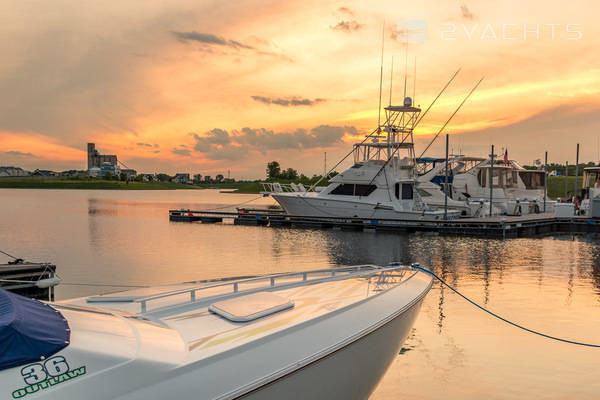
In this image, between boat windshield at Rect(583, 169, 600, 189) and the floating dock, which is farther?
boat windshield at Rect(583, 169, 600, 189)

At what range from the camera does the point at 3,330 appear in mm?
2547

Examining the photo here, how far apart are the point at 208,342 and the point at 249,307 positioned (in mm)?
845

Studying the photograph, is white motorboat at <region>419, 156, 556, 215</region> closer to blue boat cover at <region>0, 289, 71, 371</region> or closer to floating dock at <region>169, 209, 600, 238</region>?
floating dock at <region>169, 209, 600, 238</region>

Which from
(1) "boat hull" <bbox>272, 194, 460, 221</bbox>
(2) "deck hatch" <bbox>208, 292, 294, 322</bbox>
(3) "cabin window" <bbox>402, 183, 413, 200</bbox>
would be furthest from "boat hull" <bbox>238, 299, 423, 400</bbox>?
(3) "cabin window" <bbox>402, 183, 413, 200</bbox>

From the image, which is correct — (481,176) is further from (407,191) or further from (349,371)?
(349,371)

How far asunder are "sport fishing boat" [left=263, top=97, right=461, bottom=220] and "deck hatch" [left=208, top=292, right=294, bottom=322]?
27.3 meters

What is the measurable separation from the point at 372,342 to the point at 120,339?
2.86 metres

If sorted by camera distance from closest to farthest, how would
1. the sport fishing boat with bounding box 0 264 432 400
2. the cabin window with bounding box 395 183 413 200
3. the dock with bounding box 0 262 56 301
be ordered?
the sport fishing boat with bounding box 0 264 432 400, the dock with bounding box 0 262 56 301, the cabin window with bounding box 395 183 413 200

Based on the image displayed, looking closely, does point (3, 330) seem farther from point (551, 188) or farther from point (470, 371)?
point (551, 188)

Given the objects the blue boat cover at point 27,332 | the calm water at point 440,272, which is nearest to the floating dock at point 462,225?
the calm water at point 440,272

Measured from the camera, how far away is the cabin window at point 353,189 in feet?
105

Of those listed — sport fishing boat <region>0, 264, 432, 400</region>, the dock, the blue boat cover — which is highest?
the blue boat cover

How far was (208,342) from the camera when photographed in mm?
3465

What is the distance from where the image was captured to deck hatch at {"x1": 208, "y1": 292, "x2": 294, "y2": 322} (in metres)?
4.03
